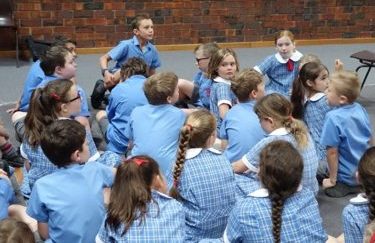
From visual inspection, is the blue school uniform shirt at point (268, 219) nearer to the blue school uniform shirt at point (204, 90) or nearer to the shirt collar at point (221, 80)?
the shirt collar at point (221, 80)

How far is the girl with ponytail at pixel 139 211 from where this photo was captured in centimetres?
180

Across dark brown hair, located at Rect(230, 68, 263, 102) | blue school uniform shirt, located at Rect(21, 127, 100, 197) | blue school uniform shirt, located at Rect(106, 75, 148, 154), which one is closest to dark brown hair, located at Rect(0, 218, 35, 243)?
blue school uniform shirt, located at Rect(21, 127, 100, 197)

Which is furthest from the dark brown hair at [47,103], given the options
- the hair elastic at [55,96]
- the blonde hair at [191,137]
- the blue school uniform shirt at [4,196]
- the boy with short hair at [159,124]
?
the blonde hair at [191,137]

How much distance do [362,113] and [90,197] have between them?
1.75 m

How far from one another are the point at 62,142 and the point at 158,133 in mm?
728

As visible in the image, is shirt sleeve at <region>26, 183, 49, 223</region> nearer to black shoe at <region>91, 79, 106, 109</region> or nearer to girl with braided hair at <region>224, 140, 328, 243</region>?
girl with braided hair at <region>224, 140, 328, 243</region>

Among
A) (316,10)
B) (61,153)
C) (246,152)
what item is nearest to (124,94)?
(246,152)

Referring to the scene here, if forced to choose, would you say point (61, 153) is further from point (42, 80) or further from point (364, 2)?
point (364, 2)

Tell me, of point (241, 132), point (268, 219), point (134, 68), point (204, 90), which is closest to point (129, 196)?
point (268, 219)

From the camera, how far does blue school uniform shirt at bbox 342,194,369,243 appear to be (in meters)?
1.92

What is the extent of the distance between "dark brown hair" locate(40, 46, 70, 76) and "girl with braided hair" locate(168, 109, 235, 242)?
1.64 meters

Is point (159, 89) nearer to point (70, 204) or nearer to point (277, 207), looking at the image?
point (70, 204)

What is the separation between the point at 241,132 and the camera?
2.83 meters

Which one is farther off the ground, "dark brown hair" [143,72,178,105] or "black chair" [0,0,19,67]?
"black chair" [0,0,19,67]
